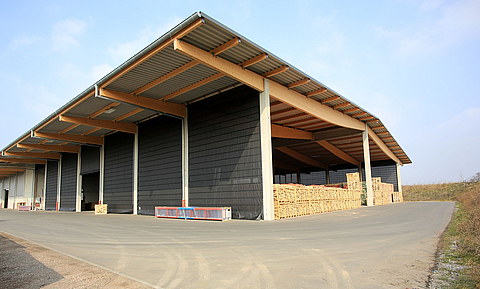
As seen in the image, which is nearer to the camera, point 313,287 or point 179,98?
point 313,287

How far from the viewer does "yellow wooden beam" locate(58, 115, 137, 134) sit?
80.4 ft

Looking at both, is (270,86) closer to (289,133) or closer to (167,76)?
(167,76)

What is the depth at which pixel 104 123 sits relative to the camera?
2634 centimetres

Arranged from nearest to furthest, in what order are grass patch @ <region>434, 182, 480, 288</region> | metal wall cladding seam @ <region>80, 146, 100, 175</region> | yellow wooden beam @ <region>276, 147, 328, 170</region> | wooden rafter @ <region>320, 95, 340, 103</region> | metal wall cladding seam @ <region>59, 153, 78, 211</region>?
grass patch @ <region>434, 182, 480, 288</region>
wooden rafter @ <region>320, 95, 340, 103</region>
metal wall cladding seam @ <region>80, 146, 100, 175</region>
metal wall cladding seam @ <region>59, 153, 78, 211</region>
yellow wooden beam @ <region>276, 147, 328, 170</region>

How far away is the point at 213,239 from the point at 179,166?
1328 cm

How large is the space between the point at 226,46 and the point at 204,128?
7.68 meters

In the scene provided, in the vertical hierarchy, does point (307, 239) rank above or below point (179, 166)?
below

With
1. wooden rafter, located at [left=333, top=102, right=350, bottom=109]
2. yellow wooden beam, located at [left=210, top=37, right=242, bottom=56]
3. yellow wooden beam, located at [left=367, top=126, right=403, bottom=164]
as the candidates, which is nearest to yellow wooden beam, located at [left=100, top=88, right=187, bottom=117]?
yellow wooden beam, located at [left=210, top=37, right=242, bottom=56]

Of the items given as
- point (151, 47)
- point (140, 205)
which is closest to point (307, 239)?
point (151, 47)

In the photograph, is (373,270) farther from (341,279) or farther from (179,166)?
(179,166)

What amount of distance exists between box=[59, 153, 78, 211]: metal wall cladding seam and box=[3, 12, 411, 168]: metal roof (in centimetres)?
906

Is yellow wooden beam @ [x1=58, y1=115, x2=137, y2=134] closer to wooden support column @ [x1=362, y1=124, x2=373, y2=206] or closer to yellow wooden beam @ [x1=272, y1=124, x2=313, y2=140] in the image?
yellow wooden beam @ [x1=272, y1=124, x2=313, y2=140]

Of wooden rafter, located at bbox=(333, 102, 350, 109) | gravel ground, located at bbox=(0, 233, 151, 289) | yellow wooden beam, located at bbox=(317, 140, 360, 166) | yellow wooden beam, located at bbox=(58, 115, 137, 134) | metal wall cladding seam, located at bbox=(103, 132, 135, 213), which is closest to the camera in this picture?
gravel ground, located at bbox=(0, 233, 151, 289)

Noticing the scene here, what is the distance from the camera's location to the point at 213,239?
10195 millimetres
